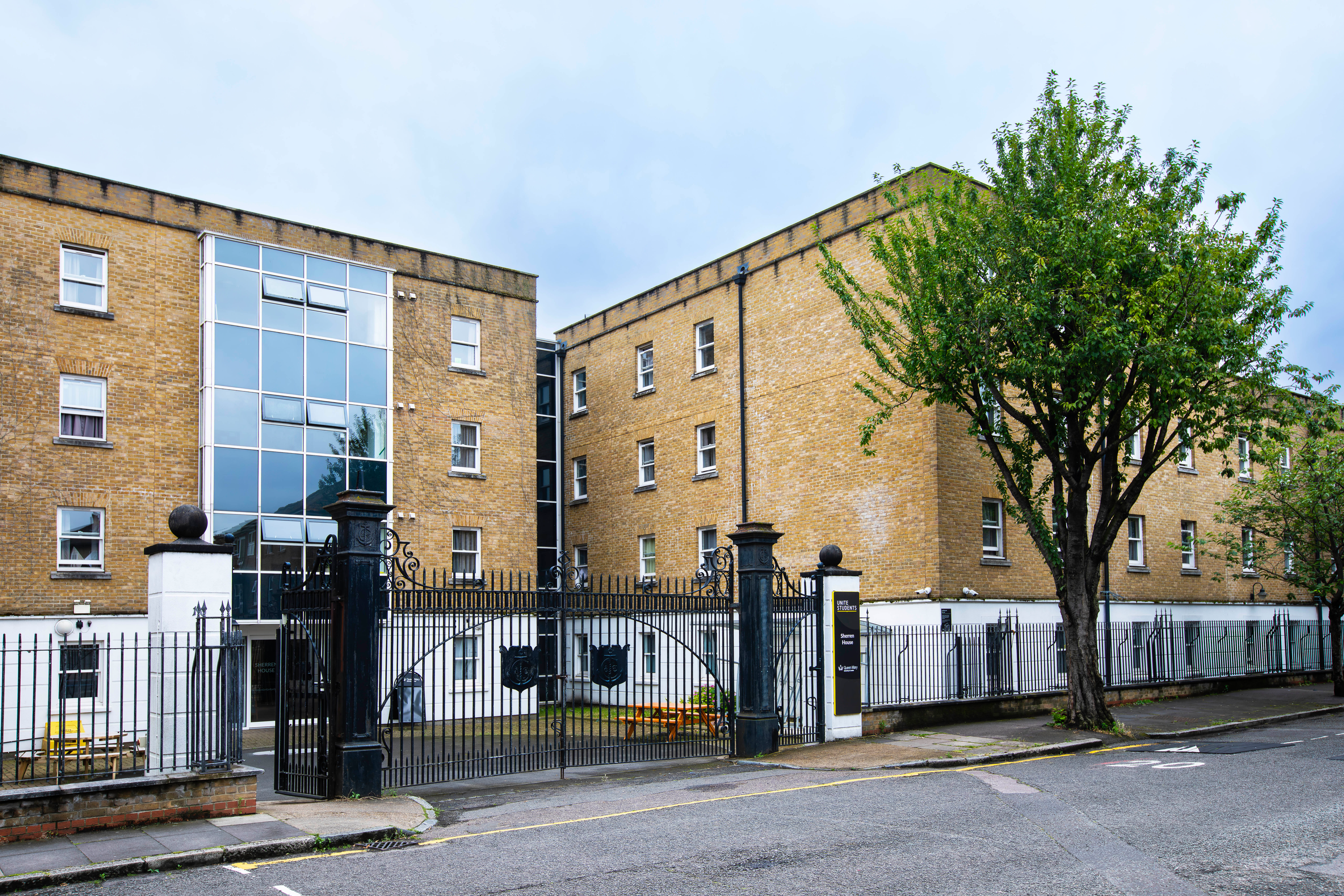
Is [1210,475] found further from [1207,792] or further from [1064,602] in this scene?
[1207,792]

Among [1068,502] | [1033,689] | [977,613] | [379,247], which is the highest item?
[379,247]

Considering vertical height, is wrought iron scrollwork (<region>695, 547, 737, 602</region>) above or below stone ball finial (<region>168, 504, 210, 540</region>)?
below

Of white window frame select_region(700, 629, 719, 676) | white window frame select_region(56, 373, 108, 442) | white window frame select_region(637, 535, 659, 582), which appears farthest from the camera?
white window frame select_region(637, 535, 659, 582)

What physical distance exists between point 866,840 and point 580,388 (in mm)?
28064

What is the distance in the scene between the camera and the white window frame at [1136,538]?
29.6 metres

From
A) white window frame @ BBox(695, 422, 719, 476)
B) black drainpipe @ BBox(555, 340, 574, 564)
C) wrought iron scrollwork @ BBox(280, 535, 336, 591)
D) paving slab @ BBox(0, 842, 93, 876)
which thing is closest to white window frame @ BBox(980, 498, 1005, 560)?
white window frame @ BBox(695, 422, 719, 476)

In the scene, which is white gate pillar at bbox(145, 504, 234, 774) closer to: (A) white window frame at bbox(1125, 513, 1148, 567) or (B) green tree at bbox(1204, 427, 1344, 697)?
(B) green tree at bbox(1204, 427, 1344, 697)

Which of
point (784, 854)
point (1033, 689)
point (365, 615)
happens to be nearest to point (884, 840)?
point (784, 854)

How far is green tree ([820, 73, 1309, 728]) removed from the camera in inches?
656

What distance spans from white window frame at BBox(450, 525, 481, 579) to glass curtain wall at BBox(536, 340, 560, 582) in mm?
5820

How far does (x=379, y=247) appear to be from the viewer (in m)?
28.0

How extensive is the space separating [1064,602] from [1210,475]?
1751cm

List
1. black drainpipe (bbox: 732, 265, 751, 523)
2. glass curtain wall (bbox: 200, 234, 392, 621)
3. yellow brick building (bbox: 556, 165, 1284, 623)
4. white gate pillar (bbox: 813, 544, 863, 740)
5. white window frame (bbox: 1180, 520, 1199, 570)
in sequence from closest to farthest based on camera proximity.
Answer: white gate pillar (bbox: 813, 544, 863, 740) < yellow brick building (bbox: 556, 165, 1284, 623) < glass curtain wall (bbox: 200, 234, 392, 621) < black drainpipe (bbox: 732, 265, 751, 523) < white window frame (bbox: 1180, 520, 1199, 570)

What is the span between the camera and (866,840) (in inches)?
351
